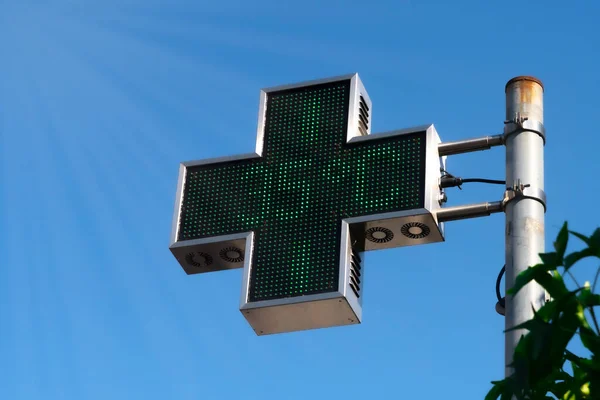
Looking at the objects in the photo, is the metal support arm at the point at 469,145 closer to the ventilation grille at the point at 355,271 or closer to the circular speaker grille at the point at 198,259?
the ventilation grille at the point at 355,271

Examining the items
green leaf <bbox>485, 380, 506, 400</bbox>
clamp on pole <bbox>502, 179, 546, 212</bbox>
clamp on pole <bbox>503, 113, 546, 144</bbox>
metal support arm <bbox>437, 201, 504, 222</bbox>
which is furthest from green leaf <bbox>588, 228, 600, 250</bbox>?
clamp on pole <bbox>503, 113, 546, 144</bbox>

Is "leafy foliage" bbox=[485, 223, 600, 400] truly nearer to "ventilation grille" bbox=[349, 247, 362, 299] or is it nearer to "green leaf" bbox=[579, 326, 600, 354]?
"green leaf" bbox=[579, 326, 600, 354]

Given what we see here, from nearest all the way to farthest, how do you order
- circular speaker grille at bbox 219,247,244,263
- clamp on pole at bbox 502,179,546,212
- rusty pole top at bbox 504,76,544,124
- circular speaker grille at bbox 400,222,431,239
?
clamp on pole at bbox 502,179,546,212 < rusty pole top at bbox 504,76,544,124 < circular speaker grille at bbox 400,222,431,239 < circular speaker grille at bbox 219,247,244,263

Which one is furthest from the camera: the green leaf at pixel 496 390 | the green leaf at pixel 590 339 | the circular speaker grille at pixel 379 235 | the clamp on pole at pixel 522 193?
the circular speaker grille at pixel 379 235

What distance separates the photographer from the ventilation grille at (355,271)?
433 inches

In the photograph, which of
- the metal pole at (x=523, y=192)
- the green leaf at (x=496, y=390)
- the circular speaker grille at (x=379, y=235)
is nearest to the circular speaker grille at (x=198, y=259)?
the circular speaker grille at (x=379, y=235)

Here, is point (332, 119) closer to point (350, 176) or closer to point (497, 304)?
point (350, 176)

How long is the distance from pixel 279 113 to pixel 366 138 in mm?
918

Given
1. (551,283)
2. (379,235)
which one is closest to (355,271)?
(379,235)

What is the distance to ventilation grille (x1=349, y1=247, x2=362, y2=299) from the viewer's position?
11004 millimetres

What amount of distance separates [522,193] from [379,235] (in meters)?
1.55

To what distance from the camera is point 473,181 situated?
11.2 m

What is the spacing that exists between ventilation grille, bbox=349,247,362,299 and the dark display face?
175 millimetres

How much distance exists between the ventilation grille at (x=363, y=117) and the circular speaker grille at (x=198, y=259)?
1.68 meters
